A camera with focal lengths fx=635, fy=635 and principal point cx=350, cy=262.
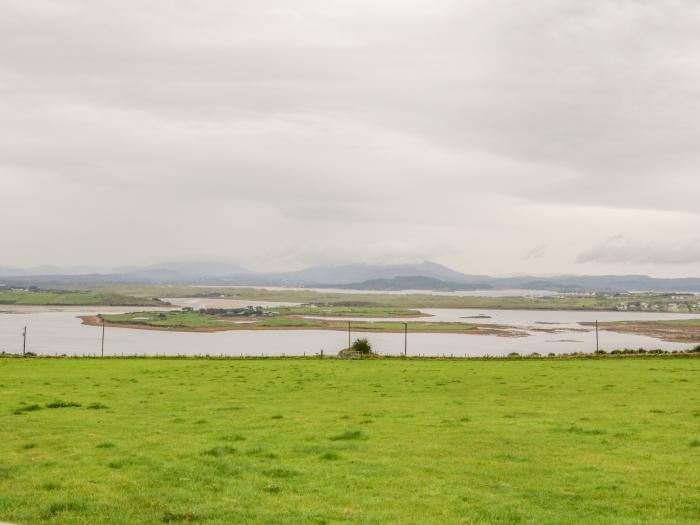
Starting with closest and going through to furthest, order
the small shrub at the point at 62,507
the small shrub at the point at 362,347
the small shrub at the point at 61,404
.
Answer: the small shrub at the point at 62,507
the small shrub at the point at 61,404
the small shrub at the point at 362,347

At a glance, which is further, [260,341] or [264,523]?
[260,341]

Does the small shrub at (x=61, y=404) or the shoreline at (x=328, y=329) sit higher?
the small shrub at (x=61, y=404)

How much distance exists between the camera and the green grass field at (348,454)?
12117mm

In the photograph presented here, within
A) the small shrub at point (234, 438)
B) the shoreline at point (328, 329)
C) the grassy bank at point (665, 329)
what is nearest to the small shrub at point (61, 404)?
the small shrub at point (234, 438)

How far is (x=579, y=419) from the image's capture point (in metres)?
23.4

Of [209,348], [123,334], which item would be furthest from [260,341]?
[123,334]

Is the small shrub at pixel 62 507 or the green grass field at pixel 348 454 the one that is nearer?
the small shrub at pixel 62 507

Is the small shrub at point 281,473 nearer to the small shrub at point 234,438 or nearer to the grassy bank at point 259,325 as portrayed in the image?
the small shrub at point 234,438

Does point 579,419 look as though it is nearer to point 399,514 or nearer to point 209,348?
point 399,514

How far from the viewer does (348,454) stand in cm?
1719

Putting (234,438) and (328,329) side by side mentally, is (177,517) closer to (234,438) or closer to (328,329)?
(234,438)

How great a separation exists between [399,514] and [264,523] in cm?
254

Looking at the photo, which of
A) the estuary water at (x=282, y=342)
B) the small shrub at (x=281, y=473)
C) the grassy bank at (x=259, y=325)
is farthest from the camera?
the grassy bank at (x=259, y=325)

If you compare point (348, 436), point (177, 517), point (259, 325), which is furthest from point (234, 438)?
point (259, 325)
